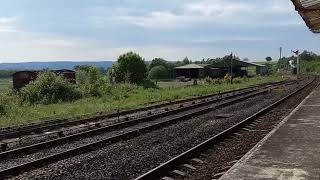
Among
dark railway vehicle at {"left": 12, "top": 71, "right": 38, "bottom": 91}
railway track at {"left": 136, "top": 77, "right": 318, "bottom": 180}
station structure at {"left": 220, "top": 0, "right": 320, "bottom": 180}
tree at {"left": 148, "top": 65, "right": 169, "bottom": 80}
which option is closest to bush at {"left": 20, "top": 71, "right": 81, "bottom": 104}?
dark railway vehicle at {"left": 12, "top": 71, "right": 38, "bottom": 91}

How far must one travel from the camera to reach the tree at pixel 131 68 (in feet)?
235

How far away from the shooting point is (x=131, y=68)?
72.4 m

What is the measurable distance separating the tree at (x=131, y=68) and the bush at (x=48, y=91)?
107ft

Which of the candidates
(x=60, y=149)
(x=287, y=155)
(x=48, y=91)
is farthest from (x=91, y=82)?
(x=287, y=155)

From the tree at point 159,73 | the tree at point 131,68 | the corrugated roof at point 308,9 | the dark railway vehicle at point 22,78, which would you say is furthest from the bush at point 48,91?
the tree at point 159,73

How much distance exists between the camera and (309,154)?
34.0ft

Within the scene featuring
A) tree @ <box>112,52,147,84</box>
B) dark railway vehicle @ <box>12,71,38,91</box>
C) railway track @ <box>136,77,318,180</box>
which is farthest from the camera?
tree @ <box>112,52,147,84</box>

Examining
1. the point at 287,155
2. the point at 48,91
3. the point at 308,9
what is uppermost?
the point at 308,9

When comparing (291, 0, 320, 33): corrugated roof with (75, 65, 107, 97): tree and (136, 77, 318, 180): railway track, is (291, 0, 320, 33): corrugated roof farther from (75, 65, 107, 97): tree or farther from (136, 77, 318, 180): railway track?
(75, 65, 107, 97): tree

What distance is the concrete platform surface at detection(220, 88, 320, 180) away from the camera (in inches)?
332

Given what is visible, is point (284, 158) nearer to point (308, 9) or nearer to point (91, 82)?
point (308, 9)

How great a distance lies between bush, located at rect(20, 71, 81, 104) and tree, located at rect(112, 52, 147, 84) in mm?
32519

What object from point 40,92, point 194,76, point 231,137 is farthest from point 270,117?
point 194,76

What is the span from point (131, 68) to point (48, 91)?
3526 cm
